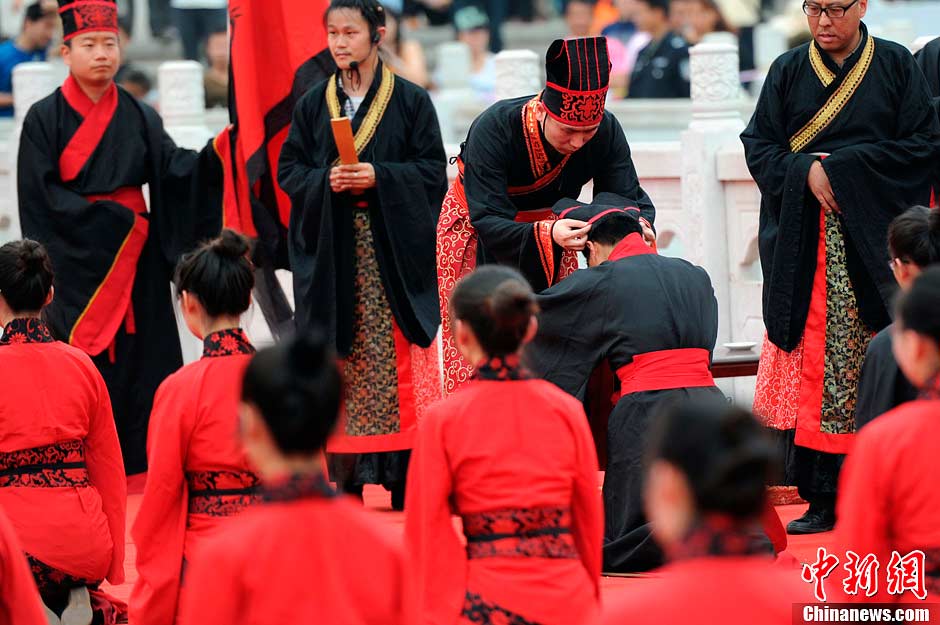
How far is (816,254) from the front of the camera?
5836 mm

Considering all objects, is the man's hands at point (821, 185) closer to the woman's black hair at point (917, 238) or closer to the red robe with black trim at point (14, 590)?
the woman's black hair at point (917, 238)

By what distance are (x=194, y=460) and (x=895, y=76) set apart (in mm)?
2873

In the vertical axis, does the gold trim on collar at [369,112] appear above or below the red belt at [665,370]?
above

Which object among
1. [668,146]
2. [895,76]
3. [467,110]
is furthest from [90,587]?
[467,110]

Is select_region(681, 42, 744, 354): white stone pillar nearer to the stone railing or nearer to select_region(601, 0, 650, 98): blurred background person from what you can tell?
the stone railing

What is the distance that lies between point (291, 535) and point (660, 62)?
31.9 feet

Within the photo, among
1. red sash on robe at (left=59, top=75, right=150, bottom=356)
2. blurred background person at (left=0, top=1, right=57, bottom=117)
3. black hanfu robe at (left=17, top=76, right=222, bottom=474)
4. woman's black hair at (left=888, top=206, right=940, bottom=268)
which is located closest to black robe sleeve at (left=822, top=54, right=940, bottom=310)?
woman's black hair at (left=888, top=206, right=940, bottom=268)

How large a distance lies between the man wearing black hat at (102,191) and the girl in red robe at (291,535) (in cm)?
448

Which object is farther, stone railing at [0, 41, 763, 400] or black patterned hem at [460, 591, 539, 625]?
stone railing at [0, 41, 763, 400]

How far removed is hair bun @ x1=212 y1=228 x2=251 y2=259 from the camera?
4105mm

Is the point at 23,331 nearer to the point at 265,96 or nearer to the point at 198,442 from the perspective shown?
the point at 198,442

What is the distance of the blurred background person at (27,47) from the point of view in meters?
12.2

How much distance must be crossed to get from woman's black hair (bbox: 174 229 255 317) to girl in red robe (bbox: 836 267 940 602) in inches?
60.5

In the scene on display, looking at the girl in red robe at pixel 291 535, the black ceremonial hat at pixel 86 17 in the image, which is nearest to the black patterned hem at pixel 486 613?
the girl in red robe at pixel 291 535
